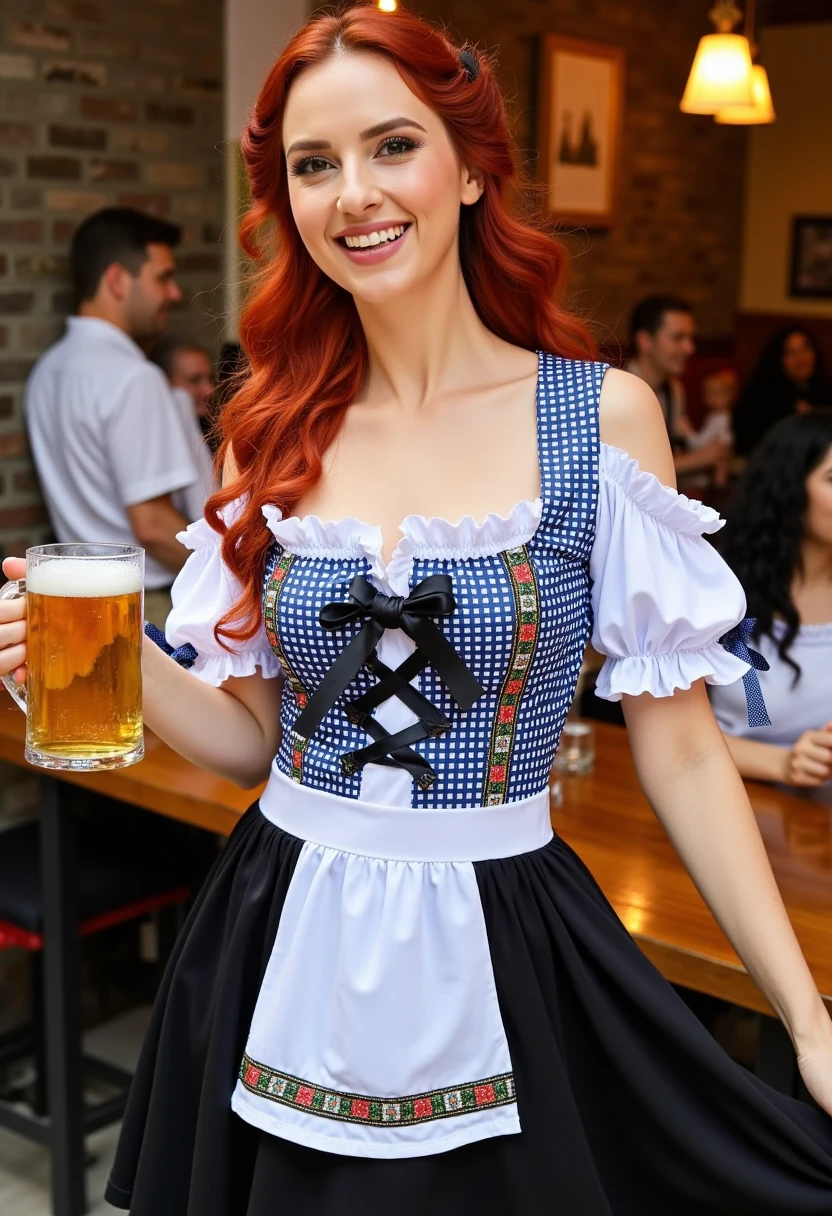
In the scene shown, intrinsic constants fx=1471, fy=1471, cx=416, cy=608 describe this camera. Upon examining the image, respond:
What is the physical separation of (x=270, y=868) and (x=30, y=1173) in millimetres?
2016

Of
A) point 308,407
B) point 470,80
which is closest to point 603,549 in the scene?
point 308,407

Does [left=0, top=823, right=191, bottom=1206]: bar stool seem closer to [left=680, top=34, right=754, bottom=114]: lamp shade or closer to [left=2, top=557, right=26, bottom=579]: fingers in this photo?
[left=2, top=557, right=26, bottom=579]: fingers

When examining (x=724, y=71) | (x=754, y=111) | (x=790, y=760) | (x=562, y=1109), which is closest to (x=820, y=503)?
(x=790, y=760)

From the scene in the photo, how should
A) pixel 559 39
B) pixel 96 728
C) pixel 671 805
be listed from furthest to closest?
pixel 559 39, pixel 671 805, pixel 96 728

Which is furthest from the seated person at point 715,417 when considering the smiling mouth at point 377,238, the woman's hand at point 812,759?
the smiling mouth at point 377,238

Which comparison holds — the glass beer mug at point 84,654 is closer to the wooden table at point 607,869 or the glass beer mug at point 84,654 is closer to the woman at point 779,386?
the wooden table at point 607,869

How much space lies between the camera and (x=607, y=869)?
7.02 ft

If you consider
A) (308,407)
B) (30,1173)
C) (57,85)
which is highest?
(57,85)

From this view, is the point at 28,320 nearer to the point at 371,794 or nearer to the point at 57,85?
the point at 57,85

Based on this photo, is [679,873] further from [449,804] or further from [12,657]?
[12,657]

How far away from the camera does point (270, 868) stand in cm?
145

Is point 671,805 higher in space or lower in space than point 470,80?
lower

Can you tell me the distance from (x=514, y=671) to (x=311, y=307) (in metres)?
0.50

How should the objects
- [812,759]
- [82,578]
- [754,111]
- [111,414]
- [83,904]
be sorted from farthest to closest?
[754,111] < [111,414] < [83,904] < [812,759] < [82,578]
